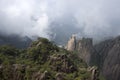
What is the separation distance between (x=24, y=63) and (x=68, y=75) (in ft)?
56.2

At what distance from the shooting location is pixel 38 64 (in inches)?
6156

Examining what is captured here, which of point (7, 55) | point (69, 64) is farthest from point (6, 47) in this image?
point (69, 64)

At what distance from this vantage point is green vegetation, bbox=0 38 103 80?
143 m

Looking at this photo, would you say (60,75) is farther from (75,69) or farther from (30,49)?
(30,49)

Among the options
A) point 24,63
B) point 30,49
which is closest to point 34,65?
point 24,63

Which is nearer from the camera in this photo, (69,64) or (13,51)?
(69,64)

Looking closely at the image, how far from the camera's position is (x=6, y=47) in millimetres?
162125

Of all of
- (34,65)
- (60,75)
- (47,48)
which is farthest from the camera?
(47,48)

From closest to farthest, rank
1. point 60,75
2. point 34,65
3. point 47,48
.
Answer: point 60,75 → point 34,65 → point 47,48

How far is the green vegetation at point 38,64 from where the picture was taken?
469ft

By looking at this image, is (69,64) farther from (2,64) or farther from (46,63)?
(2,64)

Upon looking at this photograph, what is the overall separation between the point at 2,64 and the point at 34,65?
11.9 metres

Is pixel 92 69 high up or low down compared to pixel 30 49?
down

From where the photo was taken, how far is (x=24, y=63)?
153250 millimetres
